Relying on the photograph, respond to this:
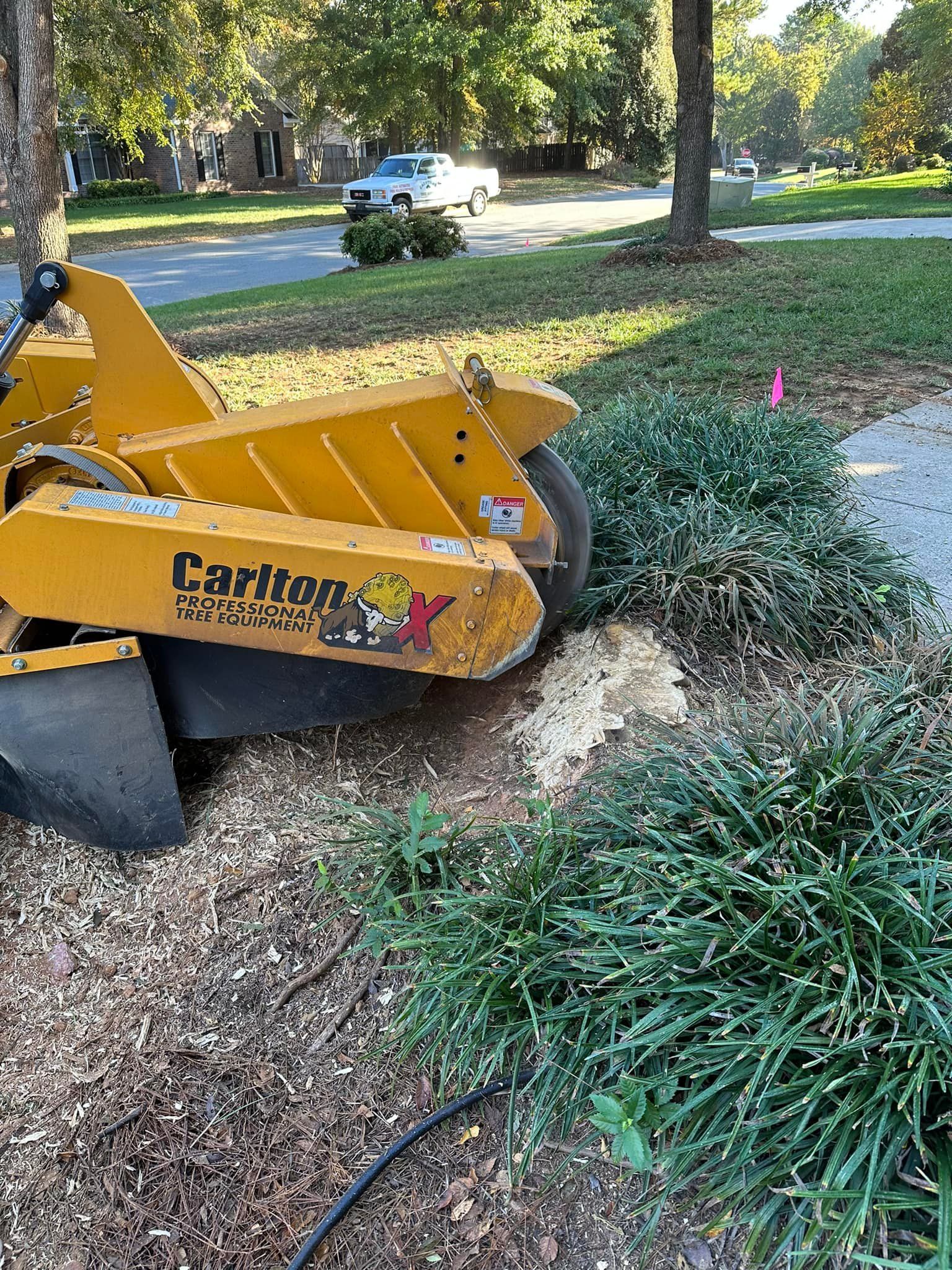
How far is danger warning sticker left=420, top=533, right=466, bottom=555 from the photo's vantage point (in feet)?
8.56

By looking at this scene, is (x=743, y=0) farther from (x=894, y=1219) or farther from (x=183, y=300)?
(x=894, y=1219)

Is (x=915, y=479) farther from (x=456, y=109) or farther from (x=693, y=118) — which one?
(x=456, y=109)

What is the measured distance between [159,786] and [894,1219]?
6.90 ft

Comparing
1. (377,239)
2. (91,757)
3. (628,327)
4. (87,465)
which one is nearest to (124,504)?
(87,465)

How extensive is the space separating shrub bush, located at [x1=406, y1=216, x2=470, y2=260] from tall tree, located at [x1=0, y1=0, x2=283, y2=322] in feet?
12.6

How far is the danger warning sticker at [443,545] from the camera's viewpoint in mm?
2609

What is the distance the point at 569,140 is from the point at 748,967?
46584mm

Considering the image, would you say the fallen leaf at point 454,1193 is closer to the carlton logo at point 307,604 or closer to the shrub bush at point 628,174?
the carlton logo at point 307,604

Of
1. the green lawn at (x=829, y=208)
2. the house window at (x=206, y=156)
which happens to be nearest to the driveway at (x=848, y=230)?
the green lawn at (x=829, y=208)

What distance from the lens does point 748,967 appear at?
1.90 metres

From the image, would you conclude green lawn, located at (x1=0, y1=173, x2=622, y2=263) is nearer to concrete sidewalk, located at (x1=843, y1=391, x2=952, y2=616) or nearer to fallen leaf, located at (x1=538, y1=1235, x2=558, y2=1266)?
concrete sidewalk, located at (x1=843, y1=391, x2=952, y2=616)

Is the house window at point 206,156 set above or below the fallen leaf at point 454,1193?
above

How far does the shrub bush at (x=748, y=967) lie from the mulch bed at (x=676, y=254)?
33.6ft

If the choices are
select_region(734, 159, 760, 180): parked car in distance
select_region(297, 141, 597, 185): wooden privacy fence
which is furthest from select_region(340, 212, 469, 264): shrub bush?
select_region(734, 159, 760, 180): parked car in distance
